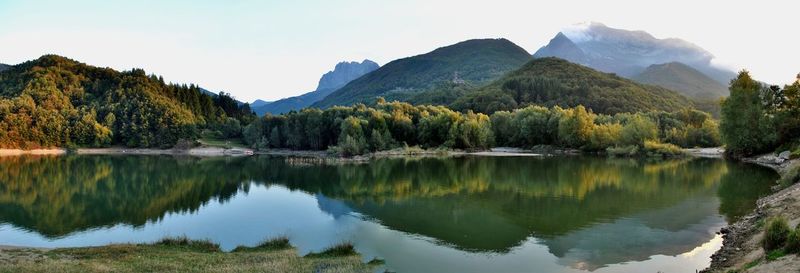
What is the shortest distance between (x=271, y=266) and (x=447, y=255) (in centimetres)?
794

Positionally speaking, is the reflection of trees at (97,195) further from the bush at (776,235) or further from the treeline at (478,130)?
the treeline at (478,130)

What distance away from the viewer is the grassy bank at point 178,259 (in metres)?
16.5

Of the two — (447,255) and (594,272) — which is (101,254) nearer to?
(447,255)

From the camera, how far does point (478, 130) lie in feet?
405

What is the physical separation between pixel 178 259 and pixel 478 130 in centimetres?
10877

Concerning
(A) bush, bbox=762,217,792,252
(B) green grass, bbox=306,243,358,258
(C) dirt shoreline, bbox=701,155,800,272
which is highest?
(A) bush, bbox=762,217,792,252

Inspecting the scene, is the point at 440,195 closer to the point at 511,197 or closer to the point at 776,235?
the point at 511,197

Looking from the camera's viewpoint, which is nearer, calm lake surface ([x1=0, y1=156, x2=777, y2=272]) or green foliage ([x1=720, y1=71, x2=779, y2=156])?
calm lake surface ([x1=0, y1=156, x2=777, y2=272])

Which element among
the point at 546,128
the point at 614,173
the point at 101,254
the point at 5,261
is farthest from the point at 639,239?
the point at 546,128

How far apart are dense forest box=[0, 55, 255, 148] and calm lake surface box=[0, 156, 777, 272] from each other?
86.5m

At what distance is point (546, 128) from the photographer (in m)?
124

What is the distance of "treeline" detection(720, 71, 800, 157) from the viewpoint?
6694cm

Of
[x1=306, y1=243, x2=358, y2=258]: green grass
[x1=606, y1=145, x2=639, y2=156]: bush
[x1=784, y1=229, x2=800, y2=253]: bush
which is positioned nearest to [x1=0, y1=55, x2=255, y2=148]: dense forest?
[x1=606, y1=145, x2=639, y2=156]: bush

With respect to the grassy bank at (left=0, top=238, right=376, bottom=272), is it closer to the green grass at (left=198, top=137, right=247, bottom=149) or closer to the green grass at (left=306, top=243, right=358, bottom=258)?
the green grass at (left=306, top=243, right=358, bottom=258)
